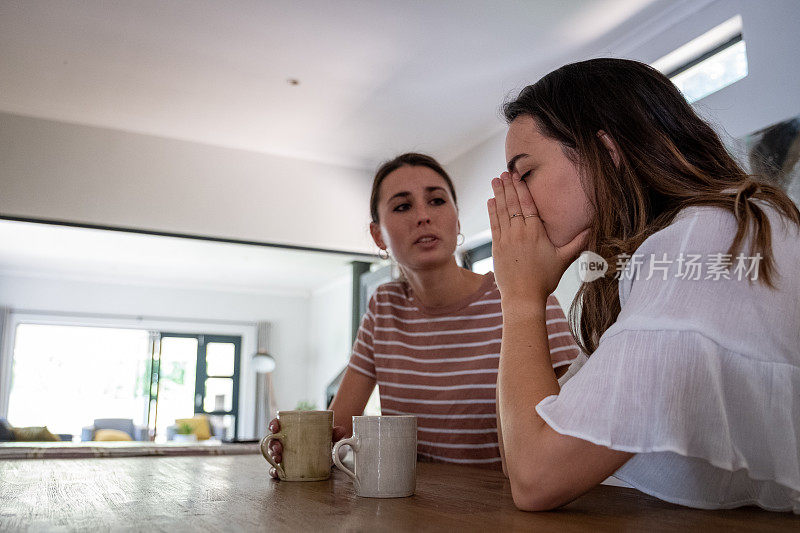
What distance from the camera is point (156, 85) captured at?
3.95 m

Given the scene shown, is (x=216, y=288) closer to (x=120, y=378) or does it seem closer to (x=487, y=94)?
(x=120, y=378)

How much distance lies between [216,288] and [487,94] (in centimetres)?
694

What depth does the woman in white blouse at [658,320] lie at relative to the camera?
66cm

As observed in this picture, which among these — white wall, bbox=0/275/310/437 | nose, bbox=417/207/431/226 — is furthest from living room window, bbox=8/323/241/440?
nose, bbox=417/207/431/226

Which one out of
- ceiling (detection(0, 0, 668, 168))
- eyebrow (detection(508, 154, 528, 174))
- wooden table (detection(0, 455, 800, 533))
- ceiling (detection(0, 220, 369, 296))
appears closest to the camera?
wooden table (detection(0, 455, 800, 533))

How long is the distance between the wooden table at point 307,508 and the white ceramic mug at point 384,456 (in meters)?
0.02

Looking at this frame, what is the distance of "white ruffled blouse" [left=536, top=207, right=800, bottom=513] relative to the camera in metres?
0.66

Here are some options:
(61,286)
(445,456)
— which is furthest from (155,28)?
(61,286)

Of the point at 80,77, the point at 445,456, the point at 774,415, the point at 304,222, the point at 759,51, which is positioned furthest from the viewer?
the point at 304,222

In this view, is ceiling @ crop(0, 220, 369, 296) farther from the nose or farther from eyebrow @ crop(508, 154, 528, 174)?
eyebrow @ crop(508, 154, 528, 174)

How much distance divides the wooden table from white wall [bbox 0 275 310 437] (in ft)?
28.8

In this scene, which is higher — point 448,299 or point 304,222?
point 304,222

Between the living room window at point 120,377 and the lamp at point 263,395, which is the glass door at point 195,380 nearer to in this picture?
the living room window at point 120,377

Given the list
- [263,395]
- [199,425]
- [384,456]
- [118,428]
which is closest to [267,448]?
[384,456]
